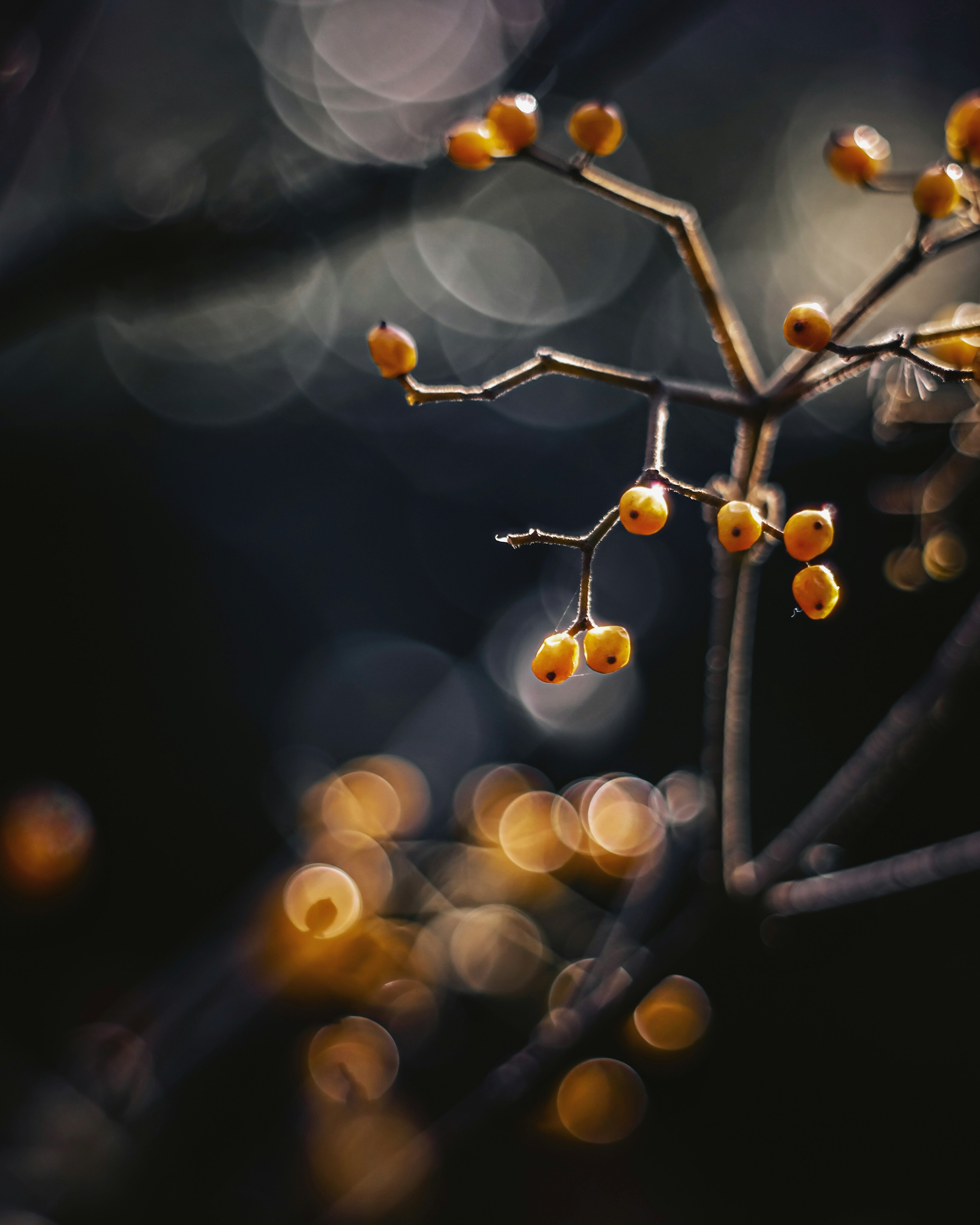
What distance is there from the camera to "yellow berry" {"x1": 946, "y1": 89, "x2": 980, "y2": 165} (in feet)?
1.38

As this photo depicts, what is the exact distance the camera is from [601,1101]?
88 centimetres

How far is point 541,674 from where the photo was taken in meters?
0.43

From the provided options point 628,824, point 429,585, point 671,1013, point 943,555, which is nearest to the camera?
point 943,555

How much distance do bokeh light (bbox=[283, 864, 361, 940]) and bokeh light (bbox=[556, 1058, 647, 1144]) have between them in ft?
1.08

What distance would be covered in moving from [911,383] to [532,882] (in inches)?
30.8

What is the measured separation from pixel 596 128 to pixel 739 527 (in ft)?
0.95

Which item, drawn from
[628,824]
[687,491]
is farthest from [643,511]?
[628,824]

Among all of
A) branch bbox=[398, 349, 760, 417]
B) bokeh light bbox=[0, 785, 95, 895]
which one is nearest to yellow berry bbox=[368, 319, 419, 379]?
branch bbox=[398, 349, 760, 417]

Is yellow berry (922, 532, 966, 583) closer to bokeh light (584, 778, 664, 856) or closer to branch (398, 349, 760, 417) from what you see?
branch (398, 349, 760, 417)

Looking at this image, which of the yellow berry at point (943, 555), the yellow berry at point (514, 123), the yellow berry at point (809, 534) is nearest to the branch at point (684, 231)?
the yellow berry at point (514, 123)

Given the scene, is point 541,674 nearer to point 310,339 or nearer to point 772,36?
point 310,339

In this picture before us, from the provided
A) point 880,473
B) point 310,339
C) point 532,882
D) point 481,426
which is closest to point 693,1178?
point 532,882

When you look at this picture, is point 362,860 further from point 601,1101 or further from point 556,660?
point 556,660

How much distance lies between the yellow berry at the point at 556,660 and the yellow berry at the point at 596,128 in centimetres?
32
